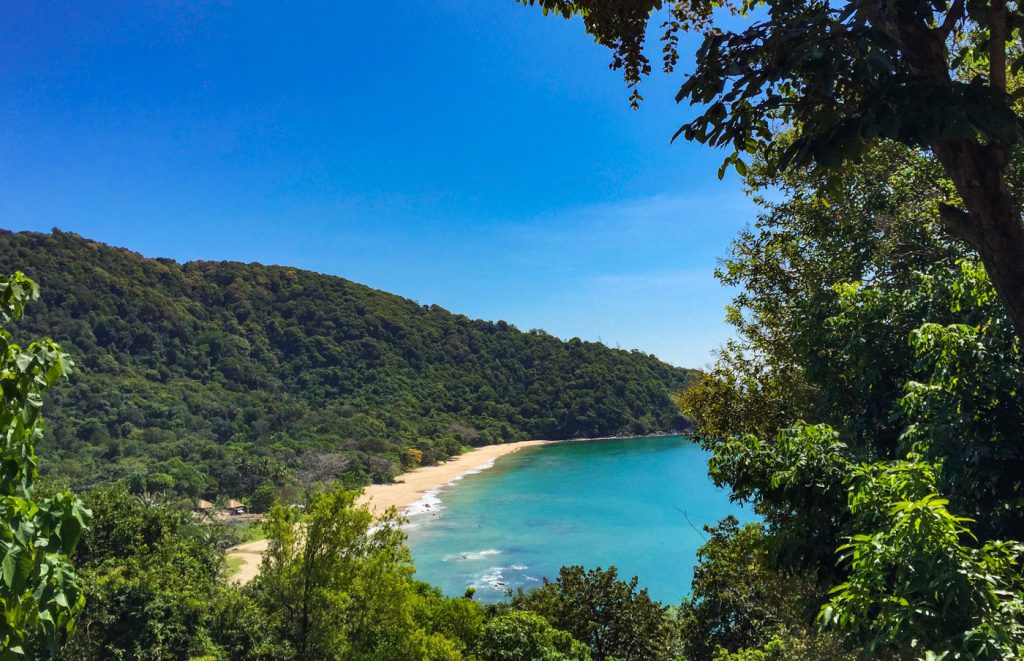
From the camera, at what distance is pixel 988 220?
234cm

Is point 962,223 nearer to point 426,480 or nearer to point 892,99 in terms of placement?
point 892,99

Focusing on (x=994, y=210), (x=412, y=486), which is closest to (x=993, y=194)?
(x=994, y=210)

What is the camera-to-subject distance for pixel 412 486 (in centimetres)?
5266

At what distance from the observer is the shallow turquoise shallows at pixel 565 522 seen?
29625 millimetres

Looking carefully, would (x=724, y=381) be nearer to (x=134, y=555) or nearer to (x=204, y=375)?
(x=134, y=555)

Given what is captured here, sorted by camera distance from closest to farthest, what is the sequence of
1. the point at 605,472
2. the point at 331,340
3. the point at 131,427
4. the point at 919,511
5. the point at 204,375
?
the point at 919,511 < the point at 131,427 < the point at 605,472 < the point at 204,375 < the point at 331,340

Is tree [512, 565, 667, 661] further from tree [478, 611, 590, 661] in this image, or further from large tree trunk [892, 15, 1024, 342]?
large tree trunk [892, 15, 1024, 342]

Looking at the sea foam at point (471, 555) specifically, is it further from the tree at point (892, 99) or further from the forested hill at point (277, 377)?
the tree at point (892, 99)

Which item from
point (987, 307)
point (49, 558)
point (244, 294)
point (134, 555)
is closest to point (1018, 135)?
point (987, 307)

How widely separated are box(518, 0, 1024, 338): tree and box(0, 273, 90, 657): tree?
2907mm

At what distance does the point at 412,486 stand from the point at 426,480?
10.3 feet

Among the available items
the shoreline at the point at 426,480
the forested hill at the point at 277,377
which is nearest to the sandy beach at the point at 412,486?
the shoreline at the point at 426,480

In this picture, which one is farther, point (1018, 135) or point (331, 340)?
point (331, 340)

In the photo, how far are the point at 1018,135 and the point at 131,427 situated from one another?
64.7m
